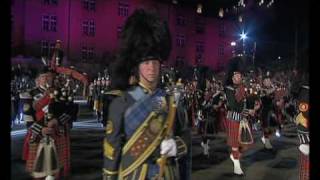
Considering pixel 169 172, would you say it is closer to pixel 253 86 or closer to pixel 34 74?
pixel 34 74

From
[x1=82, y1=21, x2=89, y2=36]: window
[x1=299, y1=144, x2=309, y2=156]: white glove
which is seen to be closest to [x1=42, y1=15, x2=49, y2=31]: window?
[x1=82, y1=21, x2=89, y2=36]: window

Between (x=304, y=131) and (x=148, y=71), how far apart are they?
4.63ft

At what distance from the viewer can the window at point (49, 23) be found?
168 inches

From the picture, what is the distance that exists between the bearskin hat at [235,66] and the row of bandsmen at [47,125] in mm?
1472

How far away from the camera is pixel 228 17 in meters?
4.70

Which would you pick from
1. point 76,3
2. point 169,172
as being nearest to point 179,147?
point 169,172

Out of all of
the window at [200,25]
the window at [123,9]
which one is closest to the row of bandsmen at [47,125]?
the window at [123,9]

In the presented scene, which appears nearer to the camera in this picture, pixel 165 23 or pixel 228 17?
pixel 165 23

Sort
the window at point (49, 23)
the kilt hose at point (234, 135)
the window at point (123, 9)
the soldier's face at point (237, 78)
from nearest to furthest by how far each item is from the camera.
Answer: the window at point (123, 9)
the window at point (49, 23)
the soldier's face at point (237, 78)
the kilt hose at point (234, 135)

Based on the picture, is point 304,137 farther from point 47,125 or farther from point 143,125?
point 47,125

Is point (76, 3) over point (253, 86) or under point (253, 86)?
over

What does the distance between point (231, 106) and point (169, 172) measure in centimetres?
262

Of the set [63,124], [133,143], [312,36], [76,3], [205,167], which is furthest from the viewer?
[205,167]

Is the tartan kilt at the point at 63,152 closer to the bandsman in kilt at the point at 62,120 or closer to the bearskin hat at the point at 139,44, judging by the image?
the bandsman in kilt at the point at 62,120
